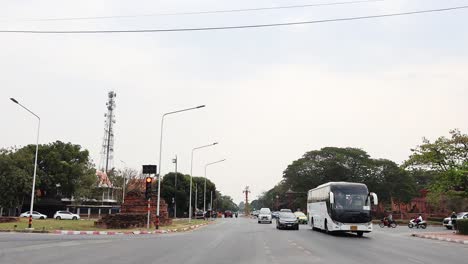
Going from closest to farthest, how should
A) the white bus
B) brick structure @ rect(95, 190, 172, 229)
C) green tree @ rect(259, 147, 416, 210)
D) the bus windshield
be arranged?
the white bus < the bus windshield < brick structure @ rect(95, 190, 172, 229) < green tree @ rect(259, 147, 416, 210)

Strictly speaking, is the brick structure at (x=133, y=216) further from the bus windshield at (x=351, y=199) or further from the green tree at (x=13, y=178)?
the green tree at (x=13, y=178)

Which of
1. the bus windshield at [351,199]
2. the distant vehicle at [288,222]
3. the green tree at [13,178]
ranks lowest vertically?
the distant vehicle at [288,222]

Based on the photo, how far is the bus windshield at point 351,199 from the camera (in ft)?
95.3

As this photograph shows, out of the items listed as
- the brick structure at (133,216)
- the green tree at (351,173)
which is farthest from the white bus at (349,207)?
the green tree at (351,173)

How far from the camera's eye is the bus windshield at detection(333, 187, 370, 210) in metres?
29.1

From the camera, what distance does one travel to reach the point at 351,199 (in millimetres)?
29266

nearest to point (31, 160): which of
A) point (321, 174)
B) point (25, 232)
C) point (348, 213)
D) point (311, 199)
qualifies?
point (25, 232)

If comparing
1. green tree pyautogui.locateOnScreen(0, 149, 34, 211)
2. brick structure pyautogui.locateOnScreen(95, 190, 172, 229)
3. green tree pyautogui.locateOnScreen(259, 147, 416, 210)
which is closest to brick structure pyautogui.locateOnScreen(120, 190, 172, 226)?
brick structure pyautogui.locateOnScreen(95, 190, 172, 229)

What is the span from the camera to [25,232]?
31469 mm

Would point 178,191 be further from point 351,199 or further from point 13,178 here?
point 351,199

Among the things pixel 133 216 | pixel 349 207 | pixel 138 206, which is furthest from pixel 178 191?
pixel 349 207

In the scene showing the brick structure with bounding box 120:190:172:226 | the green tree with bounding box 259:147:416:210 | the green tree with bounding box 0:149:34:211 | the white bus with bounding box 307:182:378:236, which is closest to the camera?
the white bus with bounding box 307:182:378:236

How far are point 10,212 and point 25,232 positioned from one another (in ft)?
138

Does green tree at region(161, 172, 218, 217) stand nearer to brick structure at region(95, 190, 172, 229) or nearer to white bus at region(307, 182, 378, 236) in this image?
brick structure at region(95, 190, 172, 229)
